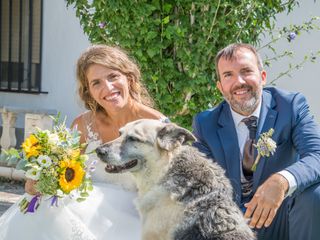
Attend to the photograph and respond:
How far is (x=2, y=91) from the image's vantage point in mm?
10148

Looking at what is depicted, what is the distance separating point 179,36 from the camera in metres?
5.54

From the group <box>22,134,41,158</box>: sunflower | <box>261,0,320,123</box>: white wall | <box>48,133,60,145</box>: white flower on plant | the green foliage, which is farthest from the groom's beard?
<box>261,0,320,123</box>: white wall

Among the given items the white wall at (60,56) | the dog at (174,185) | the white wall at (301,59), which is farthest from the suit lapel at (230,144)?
the white wall at (60,56)

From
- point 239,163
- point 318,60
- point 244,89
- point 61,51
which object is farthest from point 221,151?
point 61,51

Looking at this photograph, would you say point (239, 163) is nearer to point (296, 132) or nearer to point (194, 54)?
point (296, 132)

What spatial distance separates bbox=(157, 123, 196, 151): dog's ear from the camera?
3.13 meters

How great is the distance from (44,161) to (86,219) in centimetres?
58

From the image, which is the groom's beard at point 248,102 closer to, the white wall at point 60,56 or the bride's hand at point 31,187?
the bride's hand at point 31,187

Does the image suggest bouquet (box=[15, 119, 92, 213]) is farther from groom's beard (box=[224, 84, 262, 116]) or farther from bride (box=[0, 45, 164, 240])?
groom's beard (box=[224, 84, 262, 116])

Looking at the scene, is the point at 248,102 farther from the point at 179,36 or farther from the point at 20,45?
the point at 20,45

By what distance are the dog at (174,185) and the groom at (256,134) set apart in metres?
0.43

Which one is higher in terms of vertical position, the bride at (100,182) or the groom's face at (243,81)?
the groom's face at (243,81)

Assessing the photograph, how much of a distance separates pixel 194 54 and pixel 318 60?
331 centimetres

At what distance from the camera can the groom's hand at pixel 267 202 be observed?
3012 millimetres
